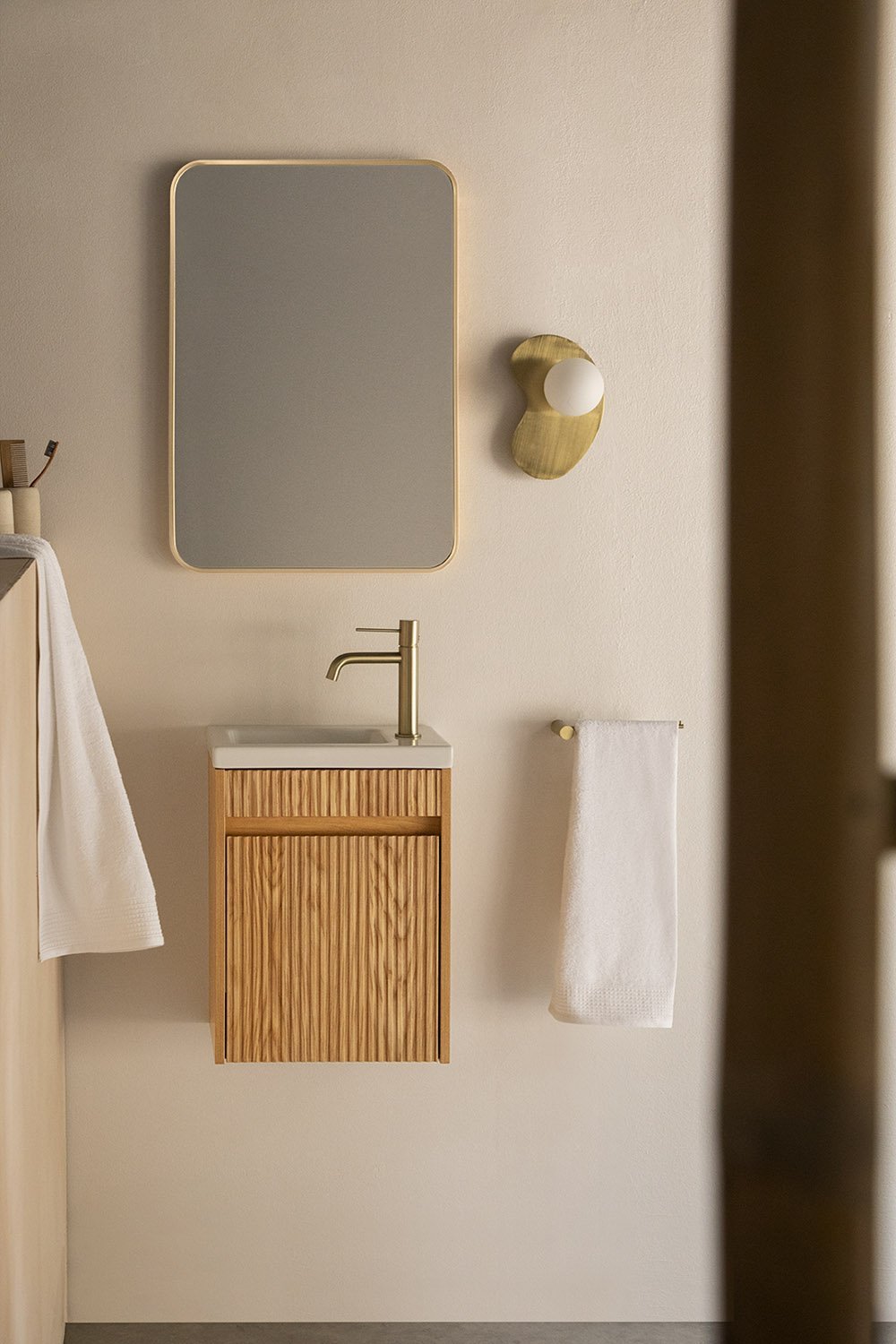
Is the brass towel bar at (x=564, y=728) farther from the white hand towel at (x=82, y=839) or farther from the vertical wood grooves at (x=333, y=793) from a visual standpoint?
the white hand towel at (x=82, y=839)

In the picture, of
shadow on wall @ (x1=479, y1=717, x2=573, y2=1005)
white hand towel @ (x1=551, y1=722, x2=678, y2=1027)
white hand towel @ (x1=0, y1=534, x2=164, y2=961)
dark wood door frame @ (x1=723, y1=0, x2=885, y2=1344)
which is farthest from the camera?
shadow on wall @ (x1=479, y1=717, x2=573, y2=1005)

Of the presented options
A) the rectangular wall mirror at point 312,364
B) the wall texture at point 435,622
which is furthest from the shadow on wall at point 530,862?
the rectangular wall mirror at point 312,364

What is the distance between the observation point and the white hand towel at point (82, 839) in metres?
1.53

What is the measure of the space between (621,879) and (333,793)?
18.6 inches

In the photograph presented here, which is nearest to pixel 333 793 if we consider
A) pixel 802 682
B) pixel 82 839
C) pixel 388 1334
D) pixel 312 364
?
pixel 82 839

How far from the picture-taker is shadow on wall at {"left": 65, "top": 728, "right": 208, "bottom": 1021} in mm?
1834

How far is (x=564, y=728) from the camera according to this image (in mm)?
1780

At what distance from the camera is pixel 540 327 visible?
6.00ft

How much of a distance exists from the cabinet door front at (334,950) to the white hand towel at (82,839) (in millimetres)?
142

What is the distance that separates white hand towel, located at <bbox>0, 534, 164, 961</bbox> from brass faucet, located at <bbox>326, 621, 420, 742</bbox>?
0.36 meters

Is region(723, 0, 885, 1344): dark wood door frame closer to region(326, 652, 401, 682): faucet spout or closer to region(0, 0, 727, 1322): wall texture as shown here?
region(326, 652, 401, 682): faucet spout

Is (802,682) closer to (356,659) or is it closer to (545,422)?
(356,659)

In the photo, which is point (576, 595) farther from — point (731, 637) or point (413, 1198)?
point (731, 637)

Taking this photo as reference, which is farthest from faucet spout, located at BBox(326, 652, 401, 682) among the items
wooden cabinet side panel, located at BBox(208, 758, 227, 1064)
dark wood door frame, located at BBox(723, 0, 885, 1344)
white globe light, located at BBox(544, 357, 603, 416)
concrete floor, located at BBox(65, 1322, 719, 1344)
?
dark wood door frame, located at BBox(723, 0, 885, 1344)
